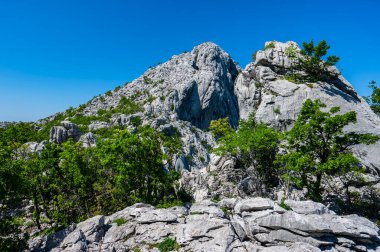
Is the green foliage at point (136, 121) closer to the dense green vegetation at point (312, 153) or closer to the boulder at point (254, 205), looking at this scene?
the dense green vegetation at point (312, 153)

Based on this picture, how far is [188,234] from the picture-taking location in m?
25.3

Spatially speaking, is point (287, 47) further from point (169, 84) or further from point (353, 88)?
point (169, 84)

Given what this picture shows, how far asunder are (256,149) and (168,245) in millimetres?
19244

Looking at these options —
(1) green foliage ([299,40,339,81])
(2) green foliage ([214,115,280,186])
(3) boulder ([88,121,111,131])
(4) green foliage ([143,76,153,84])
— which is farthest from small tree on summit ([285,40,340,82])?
(4) green foliage ([143,76,153,84])

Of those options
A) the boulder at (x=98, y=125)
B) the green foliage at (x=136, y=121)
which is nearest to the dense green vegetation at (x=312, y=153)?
the green foliage at (x=136, y=121)

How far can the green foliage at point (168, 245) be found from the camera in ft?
79.9

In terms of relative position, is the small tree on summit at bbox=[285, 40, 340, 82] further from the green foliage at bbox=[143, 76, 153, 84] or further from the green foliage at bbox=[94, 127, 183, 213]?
the green foliage at bbox=[143, 76, 153, 84]

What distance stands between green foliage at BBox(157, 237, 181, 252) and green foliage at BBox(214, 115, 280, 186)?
642 inches

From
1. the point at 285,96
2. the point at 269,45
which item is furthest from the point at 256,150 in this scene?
the point at 269,45

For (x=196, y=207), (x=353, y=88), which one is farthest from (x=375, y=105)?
(x=196, y=207)

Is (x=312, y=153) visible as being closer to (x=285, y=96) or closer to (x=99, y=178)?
(x=285, y=96)

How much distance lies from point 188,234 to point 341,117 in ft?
67.4

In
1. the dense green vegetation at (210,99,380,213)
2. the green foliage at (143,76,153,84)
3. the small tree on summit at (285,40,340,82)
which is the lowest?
the dense green vegetation at (210,99,380,213)

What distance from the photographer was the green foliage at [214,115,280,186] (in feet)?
120
